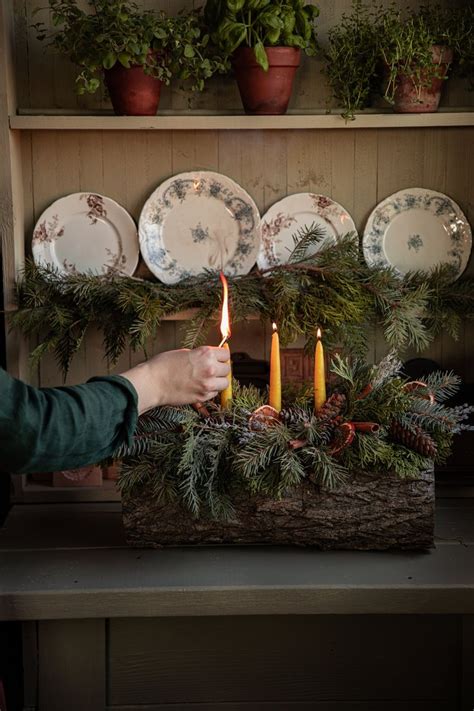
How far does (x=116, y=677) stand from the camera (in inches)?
71.9

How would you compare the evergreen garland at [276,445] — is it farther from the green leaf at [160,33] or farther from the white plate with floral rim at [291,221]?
the green leaf at [160,33]

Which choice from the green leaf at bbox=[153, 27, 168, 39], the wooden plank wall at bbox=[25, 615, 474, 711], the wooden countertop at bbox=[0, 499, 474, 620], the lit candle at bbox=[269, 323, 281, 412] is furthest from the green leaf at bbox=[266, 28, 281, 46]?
the wooden plank wall at bbox=[25, 615, 474, 711]

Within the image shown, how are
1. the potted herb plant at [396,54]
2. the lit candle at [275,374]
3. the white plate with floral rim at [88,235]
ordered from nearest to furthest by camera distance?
the lit candle at [275,374]
the potted herb plant at [396,54]
the white plate with floral rim at [88,235]

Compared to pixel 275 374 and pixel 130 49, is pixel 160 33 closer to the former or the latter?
pixel 130 49

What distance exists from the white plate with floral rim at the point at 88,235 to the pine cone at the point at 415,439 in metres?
0.88

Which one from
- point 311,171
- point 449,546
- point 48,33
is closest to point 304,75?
point 311,171

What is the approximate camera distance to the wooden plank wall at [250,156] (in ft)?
7.60

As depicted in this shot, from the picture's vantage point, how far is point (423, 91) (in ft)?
7.16

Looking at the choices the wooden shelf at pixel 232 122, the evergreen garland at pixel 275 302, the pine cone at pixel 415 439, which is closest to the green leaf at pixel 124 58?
the wooden shelf at pixel 232 122

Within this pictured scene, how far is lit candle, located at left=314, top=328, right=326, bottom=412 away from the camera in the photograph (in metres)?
1.70

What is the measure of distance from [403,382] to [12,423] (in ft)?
3.20

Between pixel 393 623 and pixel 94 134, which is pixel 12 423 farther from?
pixel 94 134

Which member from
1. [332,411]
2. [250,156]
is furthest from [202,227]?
[332,411]

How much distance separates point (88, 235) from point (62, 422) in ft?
3.83
